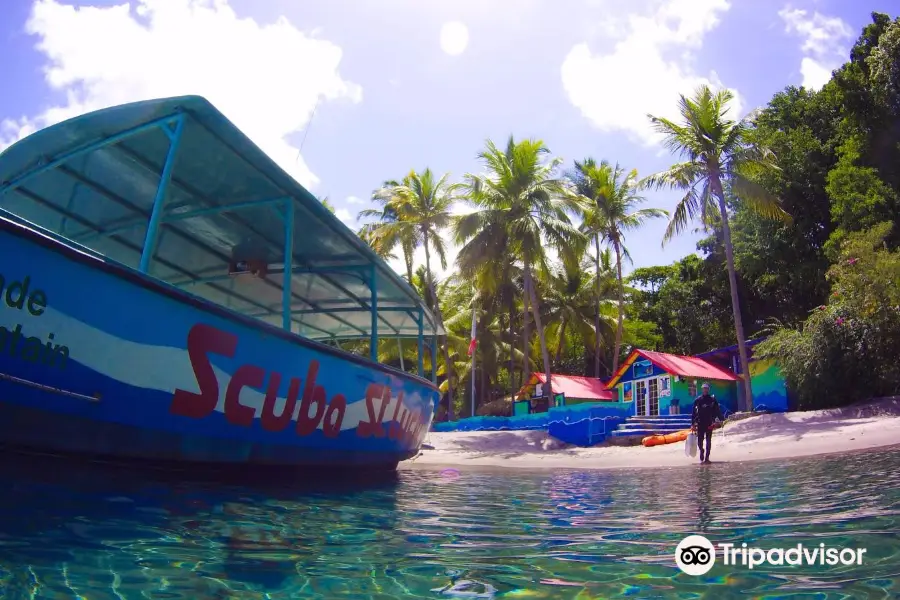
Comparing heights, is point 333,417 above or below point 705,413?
below

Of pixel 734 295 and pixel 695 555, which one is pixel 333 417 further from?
pixel 734 295

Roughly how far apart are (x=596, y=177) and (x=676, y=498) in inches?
958

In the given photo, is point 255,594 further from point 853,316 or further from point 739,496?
point 853,316

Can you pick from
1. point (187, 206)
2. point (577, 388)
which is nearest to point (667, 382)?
point (577, 388)

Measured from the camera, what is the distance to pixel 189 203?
231 inches

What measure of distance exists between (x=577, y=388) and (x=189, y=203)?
23.1m

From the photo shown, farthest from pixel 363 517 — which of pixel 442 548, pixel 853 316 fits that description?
pixel 853 316

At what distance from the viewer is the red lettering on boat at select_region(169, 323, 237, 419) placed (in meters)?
4.41

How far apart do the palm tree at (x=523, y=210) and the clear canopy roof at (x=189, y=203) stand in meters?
14.6

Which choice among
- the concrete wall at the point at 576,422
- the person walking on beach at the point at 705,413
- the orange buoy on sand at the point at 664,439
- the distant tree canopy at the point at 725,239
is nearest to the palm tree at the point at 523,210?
the distant tree canopy at the point at 725,239

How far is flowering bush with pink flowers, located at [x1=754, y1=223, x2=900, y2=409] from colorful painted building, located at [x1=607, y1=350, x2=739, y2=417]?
14.3ft

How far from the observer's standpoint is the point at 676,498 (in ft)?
16.9

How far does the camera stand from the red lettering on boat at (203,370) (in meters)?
4.41

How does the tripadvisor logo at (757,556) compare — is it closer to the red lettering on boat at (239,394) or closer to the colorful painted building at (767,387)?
the red lettering on boat at (239,394)
